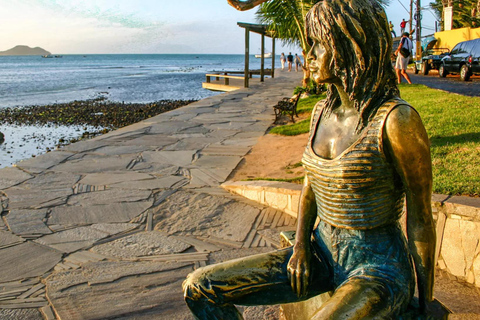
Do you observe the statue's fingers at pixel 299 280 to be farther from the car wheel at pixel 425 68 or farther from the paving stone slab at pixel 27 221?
the car wheel at pixel 425 68

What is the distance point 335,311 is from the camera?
1.46 metres

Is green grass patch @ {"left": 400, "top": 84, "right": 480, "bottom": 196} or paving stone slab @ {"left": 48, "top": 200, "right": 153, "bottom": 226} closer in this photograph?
green grass patch @ {"left": 400, "top": 84, "right": 480, "bottom": 196}

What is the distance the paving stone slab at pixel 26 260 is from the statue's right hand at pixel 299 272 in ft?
8.29

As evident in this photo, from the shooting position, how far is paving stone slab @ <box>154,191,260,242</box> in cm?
433

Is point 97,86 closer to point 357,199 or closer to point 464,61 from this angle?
point 464,61

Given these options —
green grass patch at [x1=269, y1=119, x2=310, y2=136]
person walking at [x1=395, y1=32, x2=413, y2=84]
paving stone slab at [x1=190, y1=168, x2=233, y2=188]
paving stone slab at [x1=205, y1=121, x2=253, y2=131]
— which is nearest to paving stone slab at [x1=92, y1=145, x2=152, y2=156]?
paving stone slab at [x1=190, y1=168, x2=233, y2=188]

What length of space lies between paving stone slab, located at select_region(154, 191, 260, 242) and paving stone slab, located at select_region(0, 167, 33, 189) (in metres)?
2.24

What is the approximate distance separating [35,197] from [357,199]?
464cm

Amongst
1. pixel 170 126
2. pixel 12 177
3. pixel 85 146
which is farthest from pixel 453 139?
pixel 170 126

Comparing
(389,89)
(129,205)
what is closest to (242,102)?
(129,205)

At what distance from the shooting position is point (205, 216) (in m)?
4.70

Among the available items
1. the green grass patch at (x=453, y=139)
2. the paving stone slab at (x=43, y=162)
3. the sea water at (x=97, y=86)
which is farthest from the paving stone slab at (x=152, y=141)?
the sea water at (x=97, y=86)

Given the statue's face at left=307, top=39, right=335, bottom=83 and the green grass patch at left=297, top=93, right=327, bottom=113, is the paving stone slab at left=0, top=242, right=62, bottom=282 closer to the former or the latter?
the statue's face at left=307, top=39, right=335, bottom=83

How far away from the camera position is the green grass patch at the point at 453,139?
394 centimetres
